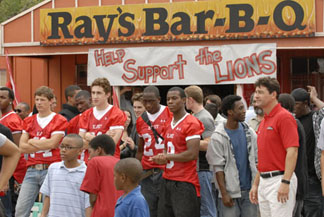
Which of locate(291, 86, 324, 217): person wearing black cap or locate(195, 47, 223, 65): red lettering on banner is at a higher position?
locate(195, 47, 223, 65): red lettering on banner

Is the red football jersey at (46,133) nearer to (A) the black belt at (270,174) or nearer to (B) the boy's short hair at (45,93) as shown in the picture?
(B) the boy's short hair at (45,93)

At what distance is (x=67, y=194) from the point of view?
6262 mm

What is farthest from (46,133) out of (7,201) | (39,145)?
(7,201)

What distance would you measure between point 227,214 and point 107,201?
1665 millimetres

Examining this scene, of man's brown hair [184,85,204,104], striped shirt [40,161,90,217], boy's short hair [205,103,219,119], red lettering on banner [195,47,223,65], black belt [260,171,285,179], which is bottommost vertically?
striped shirt [40,161,90,217]

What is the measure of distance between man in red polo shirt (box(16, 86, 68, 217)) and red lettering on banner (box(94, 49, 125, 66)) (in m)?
7.62

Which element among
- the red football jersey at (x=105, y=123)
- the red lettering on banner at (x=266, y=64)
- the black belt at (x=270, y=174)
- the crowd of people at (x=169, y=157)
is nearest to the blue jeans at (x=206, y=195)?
the crowd of people at (x=169, y=157)

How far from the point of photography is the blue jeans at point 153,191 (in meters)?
7.70

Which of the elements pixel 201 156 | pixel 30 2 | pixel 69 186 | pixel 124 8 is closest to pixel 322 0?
pixel 124 8

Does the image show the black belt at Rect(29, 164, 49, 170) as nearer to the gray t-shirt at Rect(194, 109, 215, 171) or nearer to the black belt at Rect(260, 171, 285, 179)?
the gray t-shirt at Rect(194, 109, 215, 171)

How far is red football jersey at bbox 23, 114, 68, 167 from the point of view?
7.67m

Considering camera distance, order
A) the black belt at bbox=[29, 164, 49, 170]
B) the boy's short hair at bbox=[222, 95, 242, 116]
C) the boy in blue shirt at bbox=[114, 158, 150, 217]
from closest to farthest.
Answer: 1. the boy in blue shirt at bbox=[114, 158, 150, 217]
2. the boy's short hair at bbox=[222, 95, 242, 116]
3. the black belt at bbox=[29, 164, 49, 170]

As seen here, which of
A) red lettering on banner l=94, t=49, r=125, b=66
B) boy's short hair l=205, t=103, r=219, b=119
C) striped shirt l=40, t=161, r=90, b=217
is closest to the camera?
striped shirt l=40, t=161, r=90, b=217

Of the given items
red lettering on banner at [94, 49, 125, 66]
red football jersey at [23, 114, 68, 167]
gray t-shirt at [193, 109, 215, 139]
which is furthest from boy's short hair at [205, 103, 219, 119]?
red lettering on banner at [94, 49, 125, 66]
